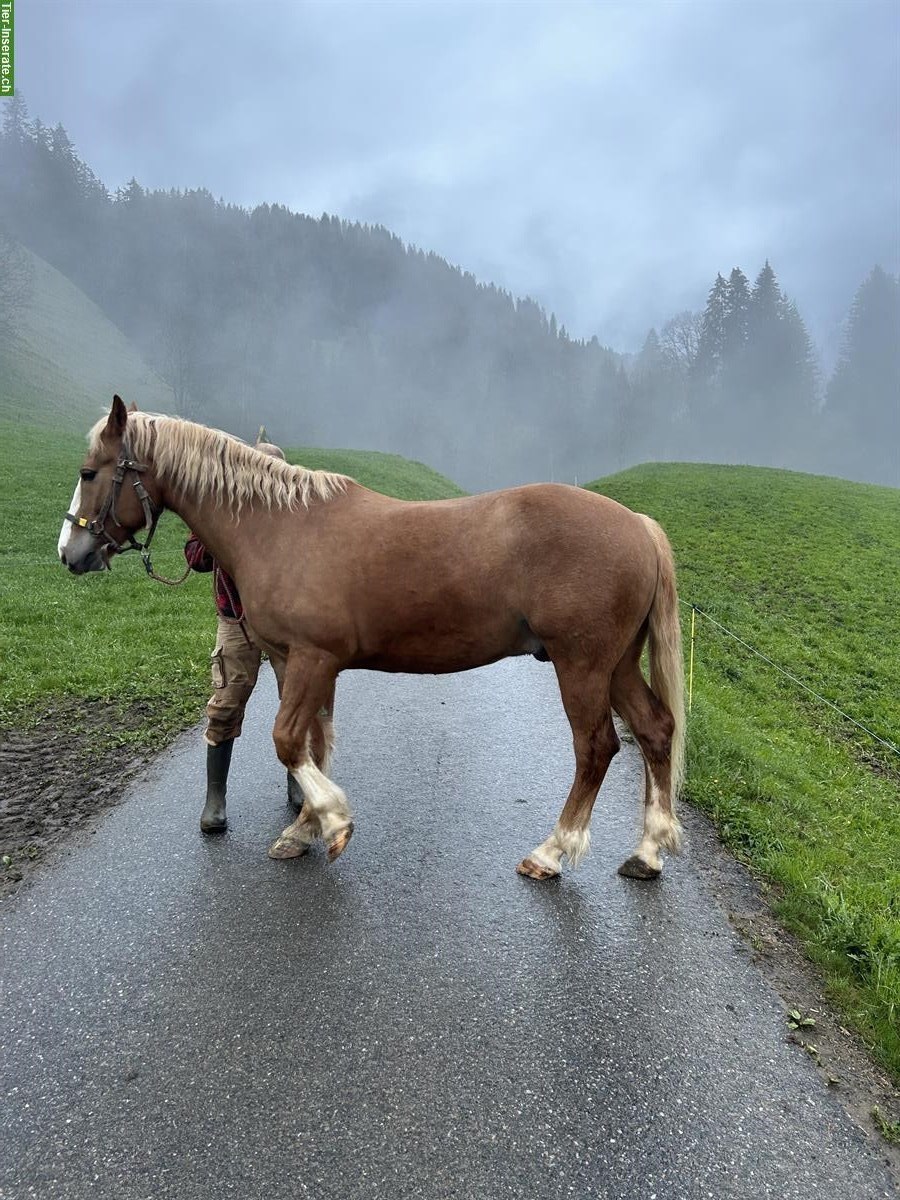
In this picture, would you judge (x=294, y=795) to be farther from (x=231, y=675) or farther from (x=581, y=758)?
(x=581, y=758)

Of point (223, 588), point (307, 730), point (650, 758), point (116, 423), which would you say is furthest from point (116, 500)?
point (650, 758)

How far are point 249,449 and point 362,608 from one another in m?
1.24

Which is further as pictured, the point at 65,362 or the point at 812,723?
the point at 65,362

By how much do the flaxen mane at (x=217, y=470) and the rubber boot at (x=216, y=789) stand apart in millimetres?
1494

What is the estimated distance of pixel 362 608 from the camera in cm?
353

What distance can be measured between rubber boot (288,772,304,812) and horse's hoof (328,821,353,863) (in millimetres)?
981

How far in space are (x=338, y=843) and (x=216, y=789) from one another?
3.58ft

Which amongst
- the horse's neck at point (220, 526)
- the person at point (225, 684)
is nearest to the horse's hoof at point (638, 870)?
the person at point (225, 684)

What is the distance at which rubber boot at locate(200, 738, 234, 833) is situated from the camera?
4.01 metres

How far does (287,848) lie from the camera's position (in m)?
3.76

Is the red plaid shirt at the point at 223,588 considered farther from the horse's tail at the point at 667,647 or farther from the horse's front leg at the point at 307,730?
the horse's tail at the point at 667,647

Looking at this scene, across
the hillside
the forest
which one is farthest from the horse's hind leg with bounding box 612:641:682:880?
the forest

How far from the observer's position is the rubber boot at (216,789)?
401 centimetres

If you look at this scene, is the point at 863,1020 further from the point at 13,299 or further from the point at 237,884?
the point at 13,299
